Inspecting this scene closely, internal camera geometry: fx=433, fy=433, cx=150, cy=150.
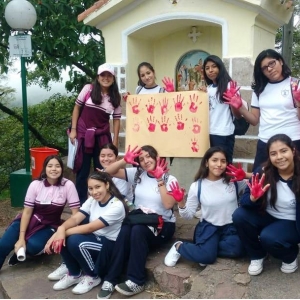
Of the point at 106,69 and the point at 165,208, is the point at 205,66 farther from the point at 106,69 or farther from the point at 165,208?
the point at 165,208

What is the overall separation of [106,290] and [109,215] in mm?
598

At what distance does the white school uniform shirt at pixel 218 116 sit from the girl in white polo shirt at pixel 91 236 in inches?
45.5

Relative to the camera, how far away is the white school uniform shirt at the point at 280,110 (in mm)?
3549

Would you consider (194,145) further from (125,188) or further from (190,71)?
(190,71)

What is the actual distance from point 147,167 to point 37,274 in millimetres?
1481

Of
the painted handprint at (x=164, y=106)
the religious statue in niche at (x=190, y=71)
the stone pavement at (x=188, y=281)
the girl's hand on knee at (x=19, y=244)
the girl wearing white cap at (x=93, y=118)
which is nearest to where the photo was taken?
the stone pavement at (x=188, y=281)

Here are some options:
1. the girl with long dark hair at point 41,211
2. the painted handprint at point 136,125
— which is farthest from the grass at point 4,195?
the painted handprint at point 136,125

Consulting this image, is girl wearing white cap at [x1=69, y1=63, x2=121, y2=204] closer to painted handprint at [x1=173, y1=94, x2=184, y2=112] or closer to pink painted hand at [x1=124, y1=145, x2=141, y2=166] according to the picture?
painted handprint at [x1=173, y1=94, x2=184, y2=112]

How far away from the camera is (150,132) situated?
4.69 metres

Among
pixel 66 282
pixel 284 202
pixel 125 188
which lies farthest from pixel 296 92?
pixel 66 282

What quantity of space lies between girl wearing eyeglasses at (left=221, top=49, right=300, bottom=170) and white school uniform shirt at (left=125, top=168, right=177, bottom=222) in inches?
37.8

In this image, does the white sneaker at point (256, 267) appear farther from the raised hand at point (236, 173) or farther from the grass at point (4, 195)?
the grass at point (4, 195)

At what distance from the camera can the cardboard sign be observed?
438 centimetres

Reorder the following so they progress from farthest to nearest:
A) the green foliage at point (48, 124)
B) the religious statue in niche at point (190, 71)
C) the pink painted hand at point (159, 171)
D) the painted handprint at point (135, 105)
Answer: the green foliage at point (48, 124), the religious statue in niche at point (190, 71), the painted handprint at point (135, 105), the pink painted hand at point (159, 171)
